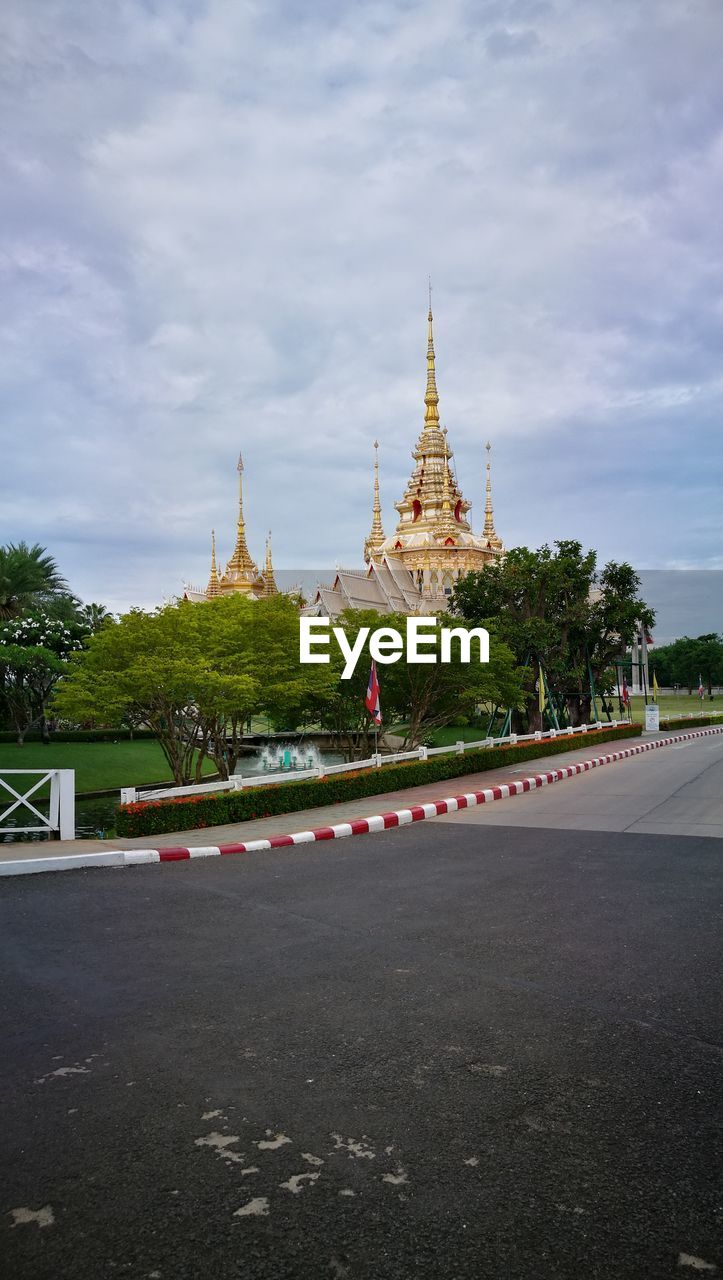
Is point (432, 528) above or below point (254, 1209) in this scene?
above

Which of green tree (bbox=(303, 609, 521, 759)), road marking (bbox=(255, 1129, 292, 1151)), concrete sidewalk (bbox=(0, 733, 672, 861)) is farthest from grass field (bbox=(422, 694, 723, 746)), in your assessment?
road marking (bbox=(255, 1129, 292, 1151))

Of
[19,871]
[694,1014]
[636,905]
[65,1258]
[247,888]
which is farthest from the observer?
[19,871]

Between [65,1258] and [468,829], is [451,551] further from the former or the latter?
[65,1258]

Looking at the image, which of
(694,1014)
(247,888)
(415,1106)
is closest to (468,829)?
(247,888)

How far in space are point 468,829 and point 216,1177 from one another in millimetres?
8843

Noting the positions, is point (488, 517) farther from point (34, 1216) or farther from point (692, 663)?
point (34, 1216)

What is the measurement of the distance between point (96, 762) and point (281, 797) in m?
19.5

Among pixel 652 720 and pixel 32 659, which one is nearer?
pixel 32 659

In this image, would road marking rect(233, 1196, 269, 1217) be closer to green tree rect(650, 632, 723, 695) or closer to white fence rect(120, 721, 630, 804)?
white fence rect(120, 721, 630, 804)

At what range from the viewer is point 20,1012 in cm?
466

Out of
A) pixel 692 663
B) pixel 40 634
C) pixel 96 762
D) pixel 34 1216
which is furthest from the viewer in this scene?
pixel 692 663

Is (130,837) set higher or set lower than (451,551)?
lower

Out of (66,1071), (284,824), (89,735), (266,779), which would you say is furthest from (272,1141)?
(89,735)

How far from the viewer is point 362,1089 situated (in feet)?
12.1
